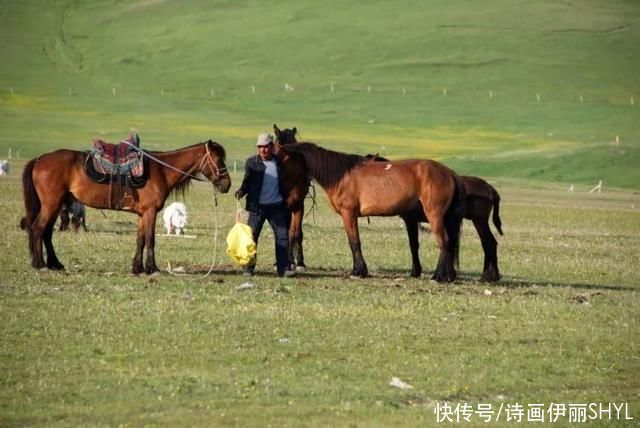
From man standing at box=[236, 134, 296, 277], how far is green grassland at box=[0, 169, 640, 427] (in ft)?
1.27

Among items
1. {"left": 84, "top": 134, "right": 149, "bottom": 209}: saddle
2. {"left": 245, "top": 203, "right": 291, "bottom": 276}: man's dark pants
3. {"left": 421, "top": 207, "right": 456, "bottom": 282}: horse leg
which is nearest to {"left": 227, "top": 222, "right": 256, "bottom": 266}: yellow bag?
{"left": 245, "top": 203, "right": 291, "bottom": 276}: man's dark pants

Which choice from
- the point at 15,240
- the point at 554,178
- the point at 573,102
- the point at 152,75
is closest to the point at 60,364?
the point at 15,240

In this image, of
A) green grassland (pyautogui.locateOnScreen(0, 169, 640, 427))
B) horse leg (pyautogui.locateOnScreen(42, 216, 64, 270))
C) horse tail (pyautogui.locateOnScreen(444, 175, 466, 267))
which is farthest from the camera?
horse tail (pyautogui.locateOnScreen(444, 175, 466, 267))

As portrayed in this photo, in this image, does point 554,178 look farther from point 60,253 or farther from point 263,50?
point 263,50

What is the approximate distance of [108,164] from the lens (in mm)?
17562

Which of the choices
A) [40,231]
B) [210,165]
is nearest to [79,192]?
[40,231]

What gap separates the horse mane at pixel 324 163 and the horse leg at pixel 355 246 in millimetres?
533

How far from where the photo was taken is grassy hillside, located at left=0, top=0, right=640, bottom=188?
76750 mm

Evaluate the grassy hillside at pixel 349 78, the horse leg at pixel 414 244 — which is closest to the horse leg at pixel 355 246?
the horse leg at pixel 414 244

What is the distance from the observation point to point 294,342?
1288 cm

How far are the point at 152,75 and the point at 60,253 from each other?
296 feet

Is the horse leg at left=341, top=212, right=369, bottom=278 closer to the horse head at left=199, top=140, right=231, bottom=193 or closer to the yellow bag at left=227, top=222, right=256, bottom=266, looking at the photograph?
the yellow bag at left=227, top=222, right=256, bottom=266

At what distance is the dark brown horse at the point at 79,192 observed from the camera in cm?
1756

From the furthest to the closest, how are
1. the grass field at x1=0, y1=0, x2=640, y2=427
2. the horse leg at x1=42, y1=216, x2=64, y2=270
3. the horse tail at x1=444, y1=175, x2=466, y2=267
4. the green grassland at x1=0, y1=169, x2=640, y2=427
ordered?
the horse tail at x1=444, y1=175, x2=466, y2=267, the horse leg at x1=42, y1=216, x2=64, y2=270, the grass field at x1=0, y1=0, x2=640, y2=427, the green grassland at x1=0, y1=169, x2=640, y2=427
